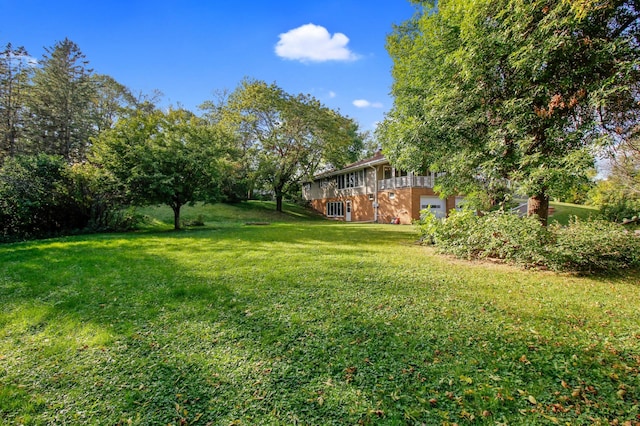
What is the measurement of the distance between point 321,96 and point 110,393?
24457 mm

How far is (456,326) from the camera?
3.41 meters

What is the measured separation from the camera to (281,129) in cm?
2391

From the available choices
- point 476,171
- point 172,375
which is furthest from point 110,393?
point 476,171

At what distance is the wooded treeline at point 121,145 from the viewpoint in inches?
450

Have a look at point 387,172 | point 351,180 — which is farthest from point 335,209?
point 387,172

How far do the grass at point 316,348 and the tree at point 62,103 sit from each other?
26.2 meters

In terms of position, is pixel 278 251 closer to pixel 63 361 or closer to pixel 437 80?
pixel 63 361

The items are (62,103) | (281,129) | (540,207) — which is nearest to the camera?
(540,207)

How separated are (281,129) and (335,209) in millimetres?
9812

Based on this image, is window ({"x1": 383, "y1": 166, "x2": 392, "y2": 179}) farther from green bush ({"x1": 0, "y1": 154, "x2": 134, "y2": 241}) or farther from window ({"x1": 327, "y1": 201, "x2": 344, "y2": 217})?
green bush ({"x1": 0, "y1": 154, "x2": 134, "y2": 241})

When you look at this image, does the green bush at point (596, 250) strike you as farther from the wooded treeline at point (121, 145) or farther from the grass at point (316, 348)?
the wooded treeline at point (121, 145)

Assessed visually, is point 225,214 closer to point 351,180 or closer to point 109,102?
point 351,180

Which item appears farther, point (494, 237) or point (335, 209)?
point (335, 209)

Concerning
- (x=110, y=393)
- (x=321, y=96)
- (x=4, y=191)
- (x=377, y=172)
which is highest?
(x=321, y=96)
